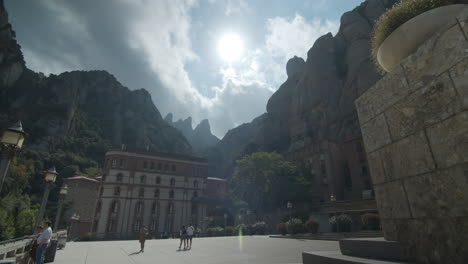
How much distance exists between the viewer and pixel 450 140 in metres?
2.57

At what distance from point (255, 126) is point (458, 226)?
3931 inches

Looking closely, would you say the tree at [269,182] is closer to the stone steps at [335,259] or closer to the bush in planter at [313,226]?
the bush in planter at [313,226]

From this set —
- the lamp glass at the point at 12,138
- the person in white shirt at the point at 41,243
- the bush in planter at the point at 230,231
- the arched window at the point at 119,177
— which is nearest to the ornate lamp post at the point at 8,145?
the lamp glass at the point at 12,138

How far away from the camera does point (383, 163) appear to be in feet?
11.4

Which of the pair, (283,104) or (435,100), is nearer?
(435,100)

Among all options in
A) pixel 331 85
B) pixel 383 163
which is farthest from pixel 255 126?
pixel 383 163

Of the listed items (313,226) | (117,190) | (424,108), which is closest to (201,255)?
(424,108)

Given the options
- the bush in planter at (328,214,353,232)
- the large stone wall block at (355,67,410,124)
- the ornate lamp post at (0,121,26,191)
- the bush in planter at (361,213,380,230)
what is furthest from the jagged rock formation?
the large stone wall block at (355,67,410,124)

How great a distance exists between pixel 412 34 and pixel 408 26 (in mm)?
130

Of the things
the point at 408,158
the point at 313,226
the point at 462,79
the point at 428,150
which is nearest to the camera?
the point at 462,79

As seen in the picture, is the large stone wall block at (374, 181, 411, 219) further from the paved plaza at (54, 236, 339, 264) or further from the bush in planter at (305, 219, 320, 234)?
the bush in planter at (305, 219, 320, 234)

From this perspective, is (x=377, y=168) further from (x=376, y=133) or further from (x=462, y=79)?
(x=462, y=79)

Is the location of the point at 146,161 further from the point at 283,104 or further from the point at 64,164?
the point at 283,104

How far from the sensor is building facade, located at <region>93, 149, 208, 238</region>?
1644 inches
